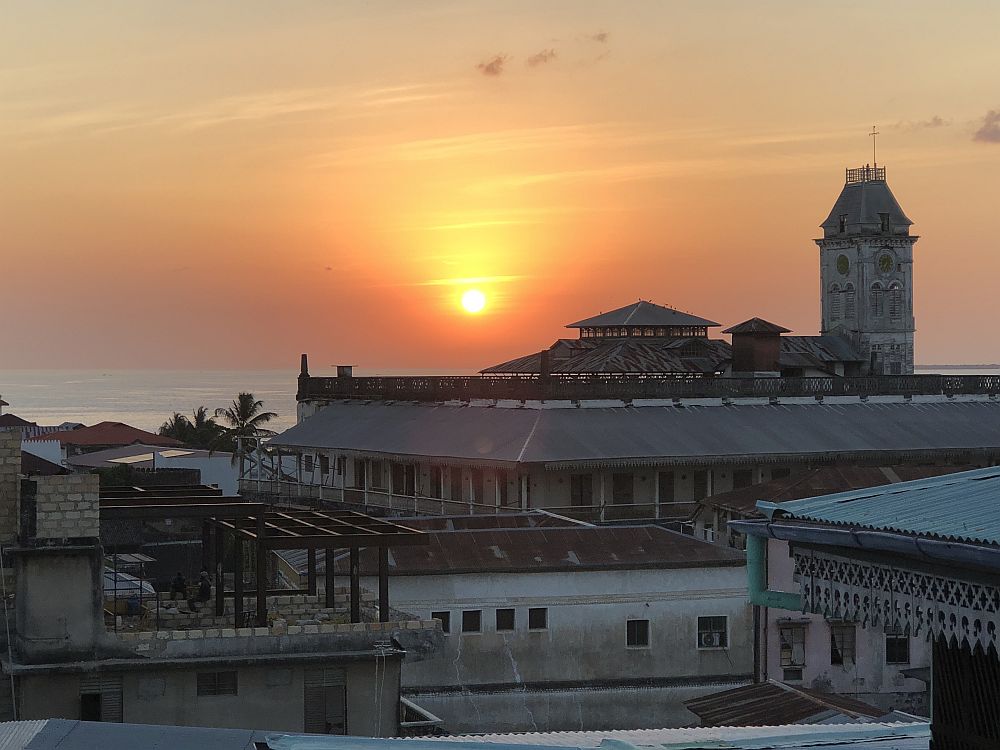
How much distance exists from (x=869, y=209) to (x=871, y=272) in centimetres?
552

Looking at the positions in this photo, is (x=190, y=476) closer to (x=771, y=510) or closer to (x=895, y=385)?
(x=895, y=385)

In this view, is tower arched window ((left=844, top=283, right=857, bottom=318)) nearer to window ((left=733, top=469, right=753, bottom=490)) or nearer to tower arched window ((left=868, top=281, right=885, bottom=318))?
tower arched window ((left=868, top=281, right=885, bottom=318))

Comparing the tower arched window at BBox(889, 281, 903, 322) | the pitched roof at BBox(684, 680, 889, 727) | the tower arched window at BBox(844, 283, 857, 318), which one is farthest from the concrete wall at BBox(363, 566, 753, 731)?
the tower arched window at BBox(889, 281, 903, 322)

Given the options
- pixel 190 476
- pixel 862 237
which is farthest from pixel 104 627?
pixel 862 237

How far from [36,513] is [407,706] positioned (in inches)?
323

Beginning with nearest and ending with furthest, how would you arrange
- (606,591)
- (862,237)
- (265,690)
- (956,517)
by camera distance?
1. (956,517)
2. (265,690)
3. (606,591)
4. (862,237)

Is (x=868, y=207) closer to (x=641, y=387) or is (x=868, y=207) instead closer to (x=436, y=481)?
(x=641, y=387)

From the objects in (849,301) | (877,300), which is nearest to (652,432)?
(877,300)

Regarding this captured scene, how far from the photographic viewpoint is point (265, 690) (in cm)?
2262

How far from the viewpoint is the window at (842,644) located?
37125mm

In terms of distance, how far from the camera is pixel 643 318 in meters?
86.1

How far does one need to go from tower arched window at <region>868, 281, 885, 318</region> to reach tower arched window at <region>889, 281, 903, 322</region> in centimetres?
67

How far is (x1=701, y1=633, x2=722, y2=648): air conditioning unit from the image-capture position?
35.6 m

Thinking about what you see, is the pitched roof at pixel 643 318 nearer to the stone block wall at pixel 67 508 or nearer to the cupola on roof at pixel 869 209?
the cupola on roof at pixel 869 209
